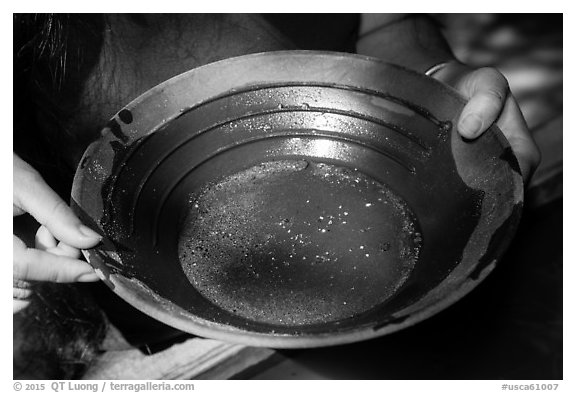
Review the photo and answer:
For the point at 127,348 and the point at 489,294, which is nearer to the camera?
the point at 127,348

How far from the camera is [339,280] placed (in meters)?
0.96

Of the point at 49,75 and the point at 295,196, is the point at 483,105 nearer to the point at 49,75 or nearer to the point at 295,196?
the point at 295,196

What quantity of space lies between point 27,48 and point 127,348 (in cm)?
85

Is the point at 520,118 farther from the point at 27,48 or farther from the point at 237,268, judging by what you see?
the point at 27,48

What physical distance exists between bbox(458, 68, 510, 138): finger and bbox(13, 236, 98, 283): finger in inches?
25.2

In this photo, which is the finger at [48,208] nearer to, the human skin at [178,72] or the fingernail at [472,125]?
the human skin at [178,72]

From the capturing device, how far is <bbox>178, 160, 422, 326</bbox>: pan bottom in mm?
935

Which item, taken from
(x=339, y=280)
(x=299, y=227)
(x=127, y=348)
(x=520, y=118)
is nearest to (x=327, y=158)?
(x=299, y=227)

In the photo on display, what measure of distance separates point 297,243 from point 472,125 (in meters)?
0.35

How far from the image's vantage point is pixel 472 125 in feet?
3.23

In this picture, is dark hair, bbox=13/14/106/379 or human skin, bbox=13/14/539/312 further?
dark hair, bbox=13/14/106/379

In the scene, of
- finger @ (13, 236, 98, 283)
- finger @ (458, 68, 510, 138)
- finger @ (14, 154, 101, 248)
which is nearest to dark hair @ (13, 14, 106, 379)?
finger @ (14, 154, 101, 248)

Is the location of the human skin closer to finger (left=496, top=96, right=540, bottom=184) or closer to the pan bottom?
finger (left=496, top=96, right=540, bottom=184)

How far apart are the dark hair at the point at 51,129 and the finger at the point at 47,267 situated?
39 cm
